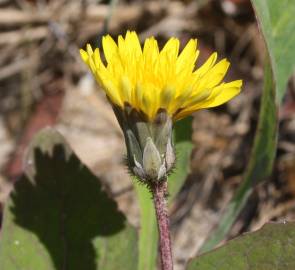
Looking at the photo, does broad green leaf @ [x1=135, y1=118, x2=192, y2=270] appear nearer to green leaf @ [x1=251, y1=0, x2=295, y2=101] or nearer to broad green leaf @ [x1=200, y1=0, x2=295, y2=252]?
broad green leaf @ [x1=200, y1=0, x2=295, y2=252]

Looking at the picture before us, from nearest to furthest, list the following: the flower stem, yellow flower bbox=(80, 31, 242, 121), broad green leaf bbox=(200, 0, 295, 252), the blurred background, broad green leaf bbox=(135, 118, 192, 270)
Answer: yellow flower bbox=(80, 31, 242, 121) → the flower stem → broad green leaf bbox=(200, 0, 295, 252) → broad green leaf bbox=(135, 118, 192, 270) → the blurred background

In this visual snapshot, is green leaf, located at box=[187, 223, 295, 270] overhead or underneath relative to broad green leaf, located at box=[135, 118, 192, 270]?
underneath

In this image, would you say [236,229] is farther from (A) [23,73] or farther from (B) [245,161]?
(A) [23,73]

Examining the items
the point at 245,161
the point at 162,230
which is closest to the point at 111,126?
the point at 245,161

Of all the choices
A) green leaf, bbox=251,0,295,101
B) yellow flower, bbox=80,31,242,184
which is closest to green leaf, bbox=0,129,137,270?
yellow flower, bbox=80,31,242,184

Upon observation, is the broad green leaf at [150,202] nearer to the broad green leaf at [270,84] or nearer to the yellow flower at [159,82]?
the broad green leaf at [270,84]

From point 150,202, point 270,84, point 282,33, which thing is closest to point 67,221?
point 150,202

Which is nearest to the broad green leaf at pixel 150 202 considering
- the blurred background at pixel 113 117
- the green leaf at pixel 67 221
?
the green leaf at pixel 67 221
